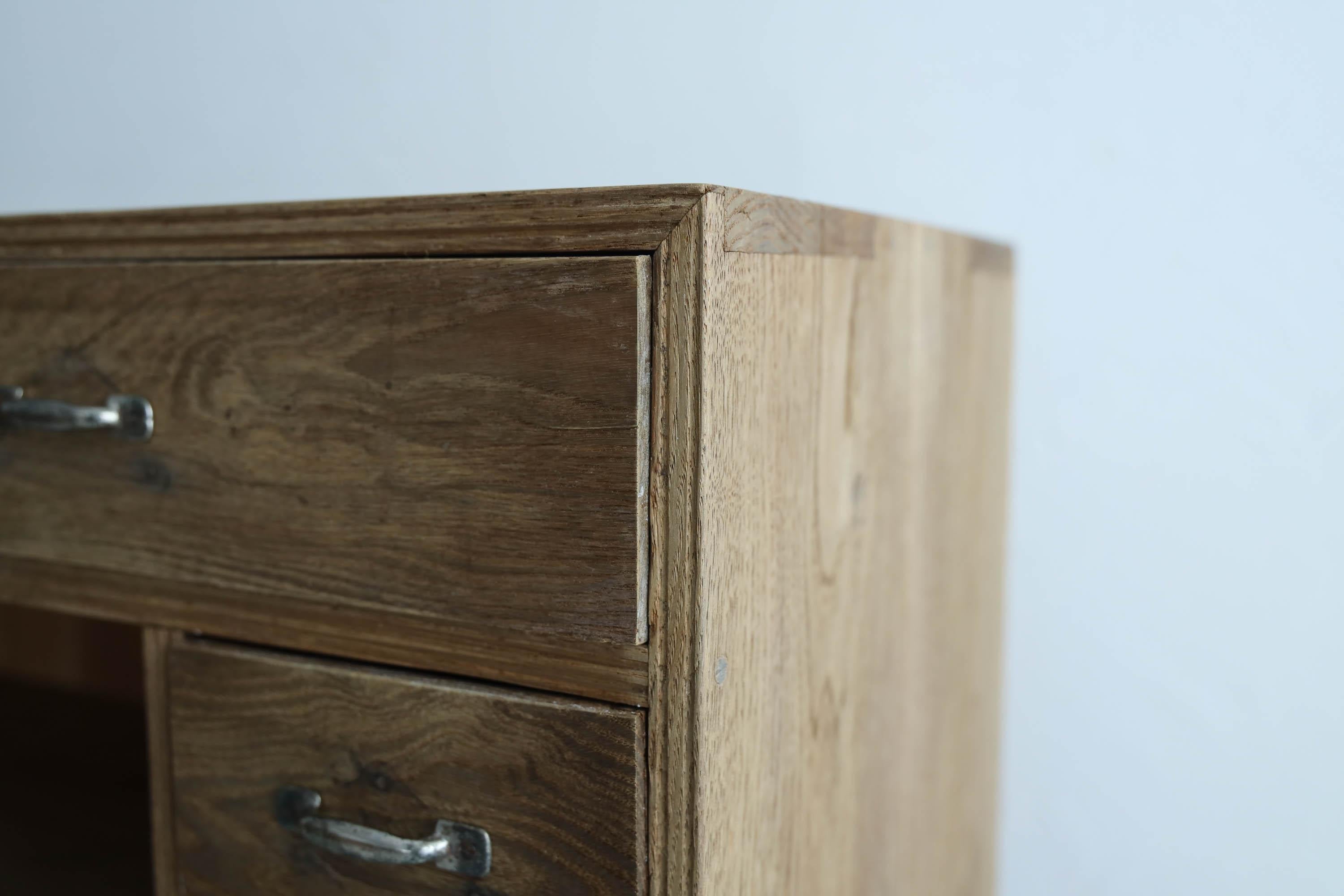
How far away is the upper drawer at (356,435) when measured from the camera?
489 millimetres

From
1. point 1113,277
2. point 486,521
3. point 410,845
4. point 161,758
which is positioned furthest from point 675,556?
point 1113,277

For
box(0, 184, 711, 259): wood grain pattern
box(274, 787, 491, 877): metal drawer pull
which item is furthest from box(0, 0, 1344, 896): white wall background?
box(274, 787, 491, 877): metal drawer pull

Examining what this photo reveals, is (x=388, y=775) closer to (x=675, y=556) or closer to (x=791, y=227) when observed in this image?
(x=675, y=556)

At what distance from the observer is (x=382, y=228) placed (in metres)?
0.53

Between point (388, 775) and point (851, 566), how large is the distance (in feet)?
0.90

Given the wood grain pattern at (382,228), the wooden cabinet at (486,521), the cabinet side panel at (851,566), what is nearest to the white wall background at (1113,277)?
the cabinet side panel at (851,566)

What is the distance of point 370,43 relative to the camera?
113cm

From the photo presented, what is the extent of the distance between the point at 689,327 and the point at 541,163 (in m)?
0.65

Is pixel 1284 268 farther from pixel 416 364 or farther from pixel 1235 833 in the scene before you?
pixel 416 364

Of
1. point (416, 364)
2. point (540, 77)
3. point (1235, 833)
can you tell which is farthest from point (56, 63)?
point (1235, 833)

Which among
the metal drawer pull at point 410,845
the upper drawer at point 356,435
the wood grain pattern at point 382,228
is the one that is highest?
the wood grain pattern at point 382,228

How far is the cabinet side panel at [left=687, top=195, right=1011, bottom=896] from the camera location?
0.50m

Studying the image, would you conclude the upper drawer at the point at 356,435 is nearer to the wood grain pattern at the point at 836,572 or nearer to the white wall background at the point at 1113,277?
the wood grain pattern at the point at 836,572

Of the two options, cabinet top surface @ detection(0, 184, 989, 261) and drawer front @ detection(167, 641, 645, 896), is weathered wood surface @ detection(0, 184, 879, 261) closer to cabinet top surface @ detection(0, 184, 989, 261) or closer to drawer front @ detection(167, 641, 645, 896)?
cabinet top surface @ detection(0, 184, 989, 261)
